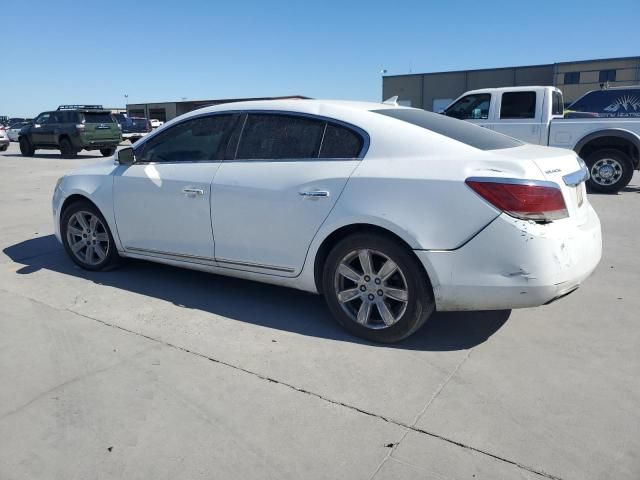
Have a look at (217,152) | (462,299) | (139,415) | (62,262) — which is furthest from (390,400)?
(62,262)

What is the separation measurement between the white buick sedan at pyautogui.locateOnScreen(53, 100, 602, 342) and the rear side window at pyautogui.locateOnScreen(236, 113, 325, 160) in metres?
0.01

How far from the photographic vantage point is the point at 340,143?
358cm

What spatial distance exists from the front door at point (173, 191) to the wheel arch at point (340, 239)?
0.96 metres

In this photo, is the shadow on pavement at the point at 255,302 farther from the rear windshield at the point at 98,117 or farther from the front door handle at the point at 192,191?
the rear windshield at the point at 98,117

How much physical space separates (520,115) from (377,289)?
8.29 metres

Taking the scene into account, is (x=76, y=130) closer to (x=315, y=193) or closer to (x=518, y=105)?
(x=518, y=105)

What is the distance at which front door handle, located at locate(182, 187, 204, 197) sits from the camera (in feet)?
13.3

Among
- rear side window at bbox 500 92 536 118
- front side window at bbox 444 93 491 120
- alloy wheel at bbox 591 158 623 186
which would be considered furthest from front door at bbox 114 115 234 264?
alloy wheel at bbox 591 158 623 186

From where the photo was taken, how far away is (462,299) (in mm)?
3170

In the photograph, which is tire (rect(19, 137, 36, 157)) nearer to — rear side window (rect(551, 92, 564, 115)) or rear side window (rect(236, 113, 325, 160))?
rear side window (rect(551, 92, 564, 115))

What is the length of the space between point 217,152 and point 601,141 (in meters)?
8.03

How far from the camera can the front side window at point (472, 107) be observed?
420 inches

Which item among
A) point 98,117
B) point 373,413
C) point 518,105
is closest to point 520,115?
point 518,105

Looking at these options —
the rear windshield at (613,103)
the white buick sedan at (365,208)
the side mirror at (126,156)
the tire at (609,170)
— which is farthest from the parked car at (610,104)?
the side mirror at (126,156)
